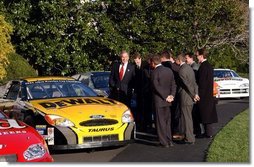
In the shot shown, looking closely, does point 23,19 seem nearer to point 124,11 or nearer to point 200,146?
point 124,11

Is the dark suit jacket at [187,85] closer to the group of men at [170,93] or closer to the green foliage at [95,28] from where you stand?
the group of men at [170,93]

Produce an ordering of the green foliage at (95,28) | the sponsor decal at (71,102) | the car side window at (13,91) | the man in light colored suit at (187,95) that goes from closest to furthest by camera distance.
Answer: the sponsor decal at (71,102) < the man in light colored suit at (187,95) < the car side window at (13,91) < the green foliage at (95,28)

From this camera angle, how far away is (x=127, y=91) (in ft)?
35.5

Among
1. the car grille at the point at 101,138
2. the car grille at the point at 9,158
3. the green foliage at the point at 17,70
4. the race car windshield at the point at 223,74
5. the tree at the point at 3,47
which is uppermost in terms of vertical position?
the tree at the point at 3,47

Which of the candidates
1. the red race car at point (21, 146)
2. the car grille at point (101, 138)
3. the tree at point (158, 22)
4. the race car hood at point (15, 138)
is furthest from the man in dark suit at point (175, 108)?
the tree at point (158, 22)

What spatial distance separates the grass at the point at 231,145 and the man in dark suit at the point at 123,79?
7.12 feet

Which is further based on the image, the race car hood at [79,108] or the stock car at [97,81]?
the stock car at [97,81]

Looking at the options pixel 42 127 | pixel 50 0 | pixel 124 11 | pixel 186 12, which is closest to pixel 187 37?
pixel 186 12

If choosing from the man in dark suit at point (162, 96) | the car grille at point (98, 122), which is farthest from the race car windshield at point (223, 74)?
the car grille at point (98, 122)

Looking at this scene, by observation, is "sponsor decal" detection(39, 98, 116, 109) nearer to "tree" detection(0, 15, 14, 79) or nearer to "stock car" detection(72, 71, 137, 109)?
"stock car" detection(72, 71, 137, 109)

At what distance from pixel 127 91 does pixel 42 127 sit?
298 cm

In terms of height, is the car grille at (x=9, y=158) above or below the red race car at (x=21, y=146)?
below

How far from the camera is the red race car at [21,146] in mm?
6184

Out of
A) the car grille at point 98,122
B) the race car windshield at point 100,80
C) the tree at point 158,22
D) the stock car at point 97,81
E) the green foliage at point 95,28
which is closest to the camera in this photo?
the car grille at point 98,122
